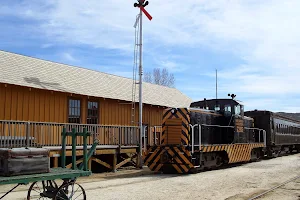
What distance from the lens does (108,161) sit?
731 inches

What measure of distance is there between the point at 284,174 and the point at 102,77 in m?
12.0

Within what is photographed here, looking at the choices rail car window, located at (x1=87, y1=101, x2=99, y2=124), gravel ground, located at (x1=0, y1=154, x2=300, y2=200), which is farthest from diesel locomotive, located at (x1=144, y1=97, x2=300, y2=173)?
rail car window, located at (x1=87, y1=101, x2=99, y2=124)

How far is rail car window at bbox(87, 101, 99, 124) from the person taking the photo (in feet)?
60.8

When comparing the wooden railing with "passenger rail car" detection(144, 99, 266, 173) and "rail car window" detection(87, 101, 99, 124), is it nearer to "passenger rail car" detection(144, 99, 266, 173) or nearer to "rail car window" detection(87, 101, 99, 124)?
"rail car window" detection(87, 101, 99, 124)

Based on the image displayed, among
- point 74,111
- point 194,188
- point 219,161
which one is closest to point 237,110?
point 219,161

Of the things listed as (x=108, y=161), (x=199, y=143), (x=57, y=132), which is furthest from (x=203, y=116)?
(x=57, y=132)

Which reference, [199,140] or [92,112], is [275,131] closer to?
[199,140]

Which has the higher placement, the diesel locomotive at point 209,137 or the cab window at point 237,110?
the cab window at point 237,110

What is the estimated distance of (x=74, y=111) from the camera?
17.9m

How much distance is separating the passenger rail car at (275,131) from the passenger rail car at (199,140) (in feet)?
13.3

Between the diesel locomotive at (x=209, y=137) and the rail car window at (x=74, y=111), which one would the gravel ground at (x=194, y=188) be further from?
the rail car window at (x=74, y=111)

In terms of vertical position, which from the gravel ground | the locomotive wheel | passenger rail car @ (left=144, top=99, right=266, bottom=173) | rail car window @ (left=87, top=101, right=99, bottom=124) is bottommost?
the gravel ground

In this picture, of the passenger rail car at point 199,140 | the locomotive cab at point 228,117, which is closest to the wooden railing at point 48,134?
the passenger rail car at point 199,140

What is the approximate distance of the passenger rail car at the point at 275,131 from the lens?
932 inches
